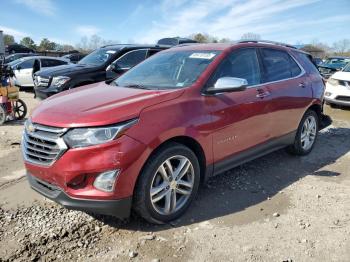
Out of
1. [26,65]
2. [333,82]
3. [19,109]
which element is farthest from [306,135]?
[26,65]

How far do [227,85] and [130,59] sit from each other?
5.84 meters

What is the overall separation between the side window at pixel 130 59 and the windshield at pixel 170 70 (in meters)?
4.37

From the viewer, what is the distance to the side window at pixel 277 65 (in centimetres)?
479

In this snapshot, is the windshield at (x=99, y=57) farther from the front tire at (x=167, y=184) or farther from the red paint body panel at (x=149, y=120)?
the front tire at (x=167, y=184)

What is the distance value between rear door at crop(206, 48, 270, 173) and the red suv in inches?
0.5

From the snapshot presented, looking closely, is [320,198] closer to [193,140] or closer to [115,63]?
[193,140]

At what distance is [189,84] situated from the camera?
3.79 meters

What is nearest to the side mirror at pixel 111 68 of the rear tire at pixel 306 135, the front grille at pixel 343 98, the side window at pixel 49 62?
the rear tire at pixel 306 135

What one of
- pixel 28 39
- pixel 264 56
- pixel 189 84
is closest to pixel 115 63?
pixel 264 56

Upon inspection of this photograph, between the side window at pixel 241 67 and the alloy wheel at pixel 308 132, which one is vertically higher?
the side window at pixel 241 67

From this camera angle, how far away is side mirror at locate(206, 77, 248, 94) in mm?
3744

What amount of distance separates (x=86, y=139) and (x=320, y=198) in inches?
113

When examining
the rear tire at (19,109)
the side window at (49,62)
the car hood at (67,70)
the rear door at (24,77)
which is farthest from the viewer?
the side window at (49,62)

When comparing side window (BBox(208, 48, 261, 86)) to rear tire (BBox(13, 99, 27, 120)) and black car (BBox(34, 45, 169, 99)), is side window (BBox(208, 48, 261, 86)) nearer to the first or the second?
black car (BBox(34, 45, 169, 99))
